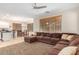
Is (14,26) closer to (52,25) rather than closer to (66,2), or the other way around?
(52,25)

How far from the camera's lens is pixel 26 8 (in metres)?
1.99

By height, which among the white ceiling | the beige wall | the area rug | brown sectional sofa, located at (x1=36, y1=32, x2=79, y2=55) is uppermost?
the white ceiling

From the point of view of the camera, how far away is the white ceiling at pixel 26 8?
1.88 meters

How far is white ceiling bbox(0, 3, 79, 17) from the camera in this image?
6.15 feet

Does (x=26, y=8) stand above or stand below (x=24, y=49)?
above

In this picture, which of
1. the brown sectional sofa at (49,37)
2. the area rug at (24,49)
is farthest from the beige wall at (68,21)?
the area rug at (24,49)

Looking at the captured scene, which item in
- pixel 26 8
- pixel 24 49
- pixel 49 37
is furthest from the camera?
pixel 49 37

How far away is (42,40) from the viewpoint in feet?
7.86

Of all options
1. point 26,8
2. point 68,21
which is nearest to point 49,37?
point 68,21

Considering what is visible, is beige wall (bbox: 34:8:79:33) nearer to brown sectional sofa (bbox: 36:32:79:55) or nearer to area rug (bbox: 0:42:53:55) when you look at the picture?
brown sectional sofa (bbox: 36:32:79:55)

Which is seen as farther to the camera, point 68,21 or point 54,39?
point 54,39

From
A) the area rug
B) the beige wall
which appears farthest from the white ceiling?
the area rug

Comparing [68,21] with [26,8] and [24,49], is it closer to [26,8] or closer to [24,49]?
[26,8]
